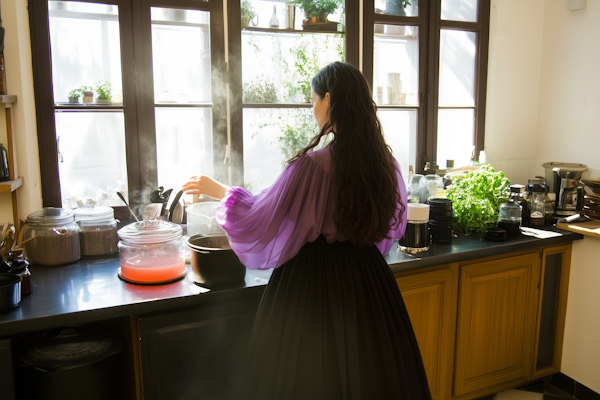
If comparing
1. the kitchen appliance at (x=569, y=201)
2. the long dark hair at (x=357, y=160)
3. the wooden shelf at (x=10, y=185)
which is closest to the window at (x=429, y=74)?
the kitchen appliance at (x=569, y=201)

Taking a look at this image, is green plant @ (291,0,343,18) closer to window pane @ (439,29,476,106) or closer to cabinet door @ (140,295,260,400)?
window pane @ (439,29,476,106)

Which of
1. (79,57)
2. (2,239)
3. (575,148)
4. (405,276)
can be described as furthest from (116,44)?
(575,148)

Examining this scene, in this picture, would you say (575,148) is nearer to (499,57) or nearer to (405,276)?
(499,57)

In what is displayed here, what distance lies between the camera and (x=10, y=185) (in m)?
2.00

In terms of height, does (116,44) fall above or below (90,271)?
above

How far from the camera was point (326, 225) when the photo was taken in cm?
162

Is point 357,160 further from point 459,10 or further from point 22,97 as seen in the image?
point 459,10

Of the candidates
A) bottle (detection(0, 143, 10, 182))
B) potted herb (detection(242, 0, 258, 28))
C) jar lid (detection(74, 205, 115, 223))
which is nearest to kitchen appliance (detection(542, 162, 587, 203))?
potted herb (detection(242, 0, 258, 28))

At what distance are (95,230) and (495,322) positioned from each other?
209 centimetres

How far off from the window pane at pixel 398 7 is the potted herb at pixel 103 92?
66.5 inches

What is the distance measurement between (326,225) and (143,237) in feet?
2.43

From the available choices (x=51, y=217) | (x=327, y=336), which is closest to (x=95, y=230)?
(x=51, y=217)

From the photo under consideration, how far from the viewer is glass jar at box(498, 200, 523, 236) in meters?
2.57

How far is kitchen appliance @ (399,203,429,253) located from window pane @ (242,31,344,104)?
1.02 meters
